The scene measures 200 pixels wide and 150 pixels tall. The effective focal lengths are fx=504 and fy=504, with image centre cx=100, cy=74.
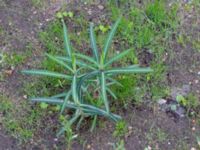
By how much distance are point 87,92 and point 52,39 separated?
0.57 m

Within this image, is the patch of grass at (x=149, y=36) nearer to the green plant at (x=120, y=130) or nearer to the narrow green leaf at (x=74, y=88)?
the green plant at (x=120, y=130)

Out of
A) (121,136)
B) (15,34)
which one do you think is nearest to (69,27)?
(15,34)

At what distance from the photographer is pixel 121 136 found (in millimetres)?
2754

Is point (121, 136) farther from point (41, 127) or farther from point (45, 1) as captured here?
point (45, 1)

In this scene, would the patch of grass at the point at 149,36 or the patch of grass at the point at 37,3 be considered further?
the patch of grass at the point at 37,3

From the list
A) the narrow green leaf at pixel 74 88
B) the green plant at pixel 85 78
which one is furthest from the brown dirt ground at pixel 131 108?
the narrow green leaf at pixel 74 88

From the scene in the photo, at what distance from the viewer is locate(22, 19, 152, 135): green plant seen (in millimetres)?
2477

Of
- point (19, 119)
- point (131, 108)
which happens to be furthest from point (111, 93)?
point (19, 119)

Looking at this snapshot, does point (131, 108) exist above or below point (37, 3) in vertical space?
below

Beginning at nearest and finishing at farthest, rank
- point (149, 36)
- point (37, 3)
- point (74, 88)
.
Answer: point (74, 88) → point (149, 36) → point (37, 3)

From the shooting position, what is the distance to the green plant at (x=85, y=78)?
2.48 meters

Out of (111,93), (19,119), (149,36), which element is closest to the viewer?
(111,93)

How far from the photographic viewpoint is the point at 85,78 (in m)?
2.48

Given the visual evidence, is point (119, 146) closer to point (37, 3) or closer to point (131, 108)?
point (131, 108)
